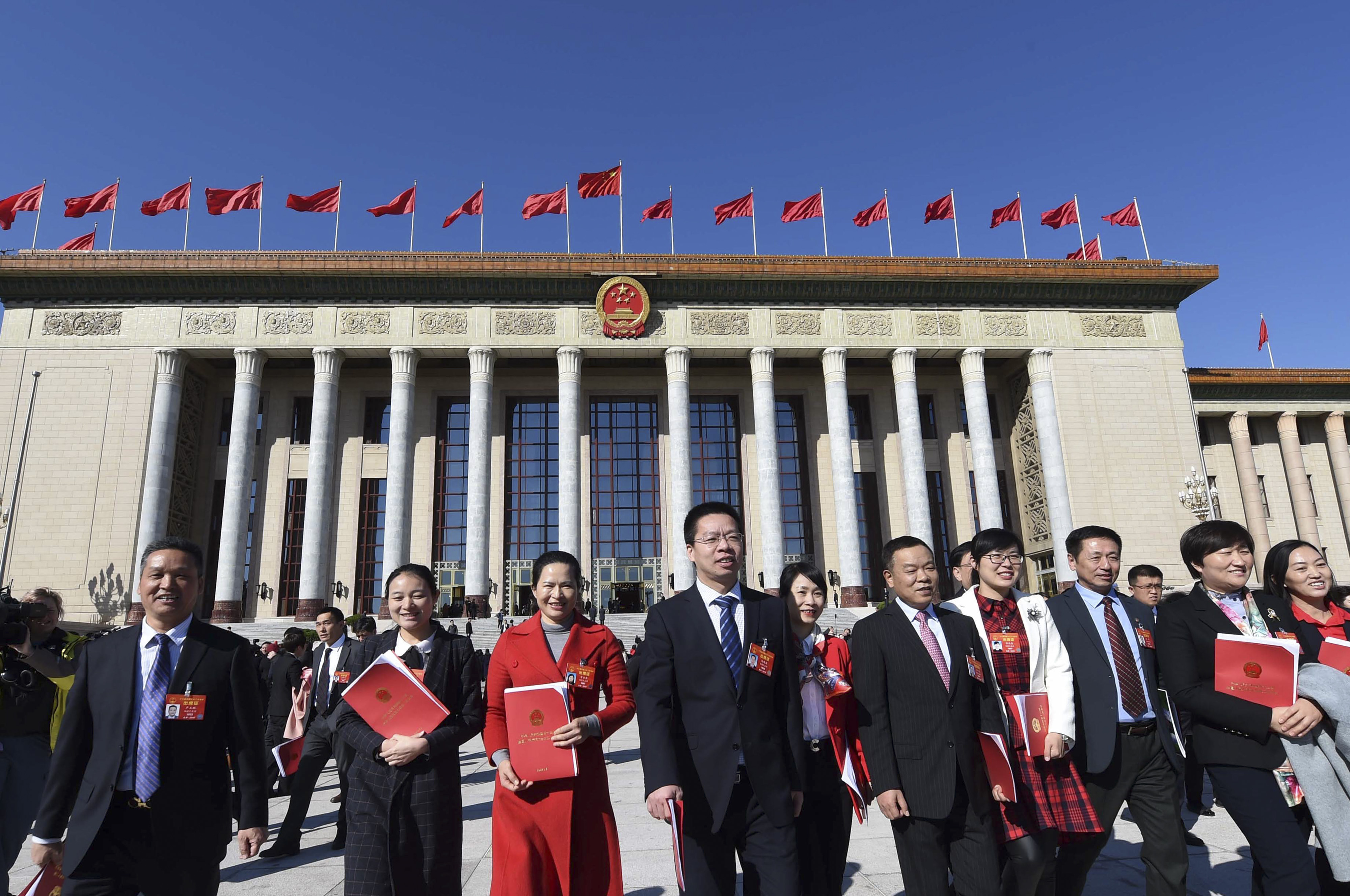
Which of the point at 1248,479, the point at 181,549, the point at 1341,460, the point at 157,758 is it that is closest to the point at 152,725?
the point at 157,758

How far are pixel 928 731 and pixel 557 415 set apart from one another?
2978 centimetres

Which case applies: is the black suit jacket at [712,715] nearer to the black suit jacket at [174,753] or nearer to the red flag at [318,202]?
the black suit jacket at [174,753]

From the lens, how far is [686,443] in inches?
1149

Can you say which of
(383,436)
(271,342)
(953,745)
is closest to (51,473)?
(271,342)

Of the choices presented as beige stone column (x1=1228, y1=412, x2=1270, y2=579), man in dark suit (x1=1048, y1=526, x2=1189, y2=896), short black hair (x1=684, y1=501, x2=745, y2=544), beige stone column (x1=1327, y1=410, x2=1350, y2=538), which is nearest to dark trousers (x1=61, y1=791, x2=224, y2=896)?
short black hair (x1=684, y1=501, x2=745, y2=544)

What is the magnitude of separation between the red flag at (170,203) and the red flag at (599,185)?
13683 millimetres

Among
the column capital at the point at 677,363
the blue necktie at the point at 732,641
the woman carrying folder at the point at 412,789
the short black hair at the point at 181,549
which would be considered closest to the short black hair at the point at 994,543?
the blue necktie at the point at 732,641

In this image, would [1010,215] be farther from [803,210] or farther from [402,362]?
[402,362]

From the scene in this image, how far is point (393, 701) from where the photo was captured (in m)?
3.77

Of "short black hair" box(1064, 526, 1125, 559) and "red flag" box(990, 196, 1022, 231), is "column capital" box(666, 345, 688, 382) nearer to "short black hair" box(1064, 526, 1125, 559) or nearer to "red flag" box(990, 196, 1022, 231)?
"red flag" box(990, 196, 1022, 231)

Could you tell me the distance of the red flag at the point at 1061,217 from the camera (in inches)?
1151

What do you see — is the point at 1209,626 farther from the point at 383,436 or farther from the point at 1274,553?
the point at 383,436

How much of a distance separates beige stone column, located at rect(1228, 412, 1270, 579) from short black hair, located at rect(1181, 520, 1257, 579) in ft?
111

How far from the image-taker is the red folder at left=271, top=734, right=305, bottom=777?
15.6ft
